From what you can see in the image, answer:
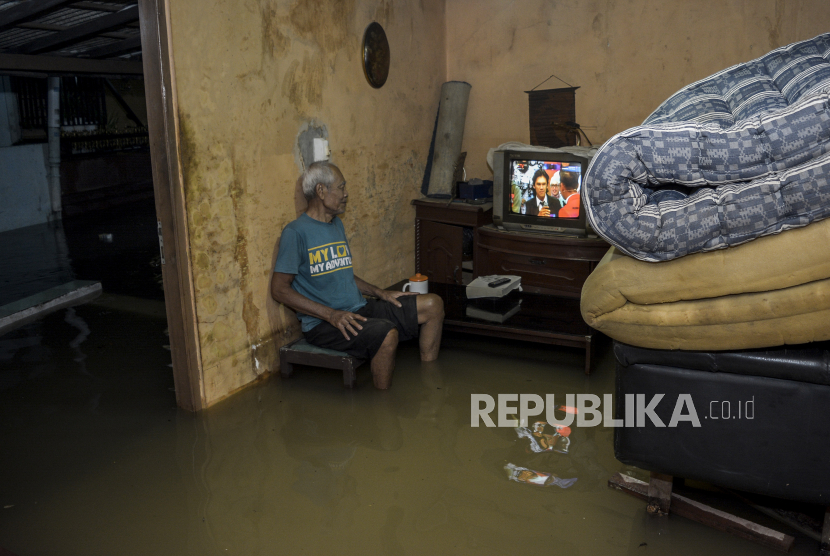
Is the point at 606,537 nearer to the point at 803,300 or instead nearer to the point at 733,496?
the point at 733,496

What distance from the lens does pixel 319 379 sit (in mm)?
3617

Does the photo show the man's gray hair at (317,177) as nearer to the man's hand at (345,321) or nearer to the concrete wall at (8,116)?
the man's hand at (345,321)

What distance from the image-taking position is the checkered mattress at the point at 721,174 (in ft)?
5.26

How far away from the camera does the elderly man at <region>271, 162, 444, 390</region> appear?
11.2 feet

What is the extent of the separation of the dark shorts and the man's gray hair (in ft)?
2.43

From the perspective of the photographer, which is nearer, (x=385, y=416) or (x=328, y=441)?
(x=328, y=441)

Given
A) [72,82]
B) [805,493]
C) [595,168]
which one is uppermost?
[72,82]

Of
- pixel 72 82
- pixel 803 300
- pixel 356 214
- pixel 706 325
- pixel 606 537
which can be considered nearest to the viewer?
pixel 803 300

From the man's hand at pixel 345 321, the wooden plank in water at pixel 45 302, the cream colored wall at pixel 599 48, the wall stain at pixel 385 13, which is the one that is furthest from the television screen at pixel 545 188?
the wooden plank in water at pixel 45 302

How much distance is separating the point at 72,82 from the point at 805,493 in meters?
11.4

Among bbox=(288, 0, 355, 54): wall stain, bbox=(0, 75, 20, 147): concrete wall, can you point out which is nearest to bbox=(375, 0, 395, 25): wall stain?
bbox=(288, 0, 355, 54): wall stain

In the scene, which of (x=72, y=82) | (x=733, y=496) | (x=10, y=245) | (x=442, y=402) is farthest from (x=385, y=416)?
(x=72, y=82)

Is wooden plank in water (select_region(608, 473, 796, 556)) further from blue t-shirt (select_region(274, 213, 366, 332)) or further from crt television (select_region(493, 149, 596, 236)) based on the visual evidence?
crt television (select_region(493, 149, 596, 236))

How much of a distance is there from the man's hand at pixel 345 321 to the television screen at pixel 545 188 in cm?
169
